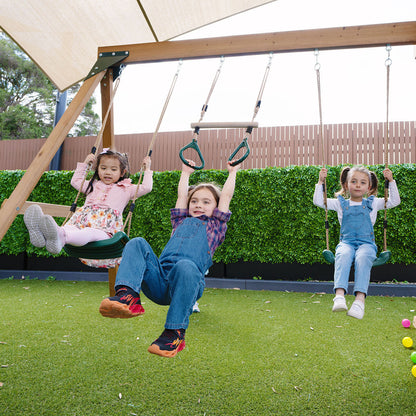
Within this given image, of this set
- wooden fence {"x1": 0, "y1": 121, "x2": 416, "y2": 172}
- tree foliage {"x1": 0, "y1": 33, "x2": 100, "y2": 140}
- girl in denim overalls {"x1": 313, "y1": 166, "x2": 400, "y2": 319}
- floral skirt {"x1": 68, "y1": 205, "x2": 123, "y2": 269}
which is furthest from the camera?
tree foliage {"x1": 0, "y1": 33, "x2": 100, "y2": 140}

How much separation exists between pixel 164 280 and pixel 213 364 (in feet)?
2.71

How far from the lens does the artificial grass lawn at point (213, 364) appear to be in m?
1.96

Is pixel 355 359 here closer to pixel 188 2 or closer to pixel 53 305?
pixel 53 305

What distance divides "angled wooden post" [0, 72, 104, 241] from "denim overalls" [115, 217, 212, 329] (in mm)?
1006

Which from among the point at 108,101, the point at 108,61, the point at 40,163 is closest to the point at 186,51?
the point at 108,61

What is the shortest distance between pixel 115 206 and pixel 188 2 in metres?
2.25

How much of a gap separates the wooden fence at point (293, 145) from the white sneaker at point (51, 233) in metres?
6.86

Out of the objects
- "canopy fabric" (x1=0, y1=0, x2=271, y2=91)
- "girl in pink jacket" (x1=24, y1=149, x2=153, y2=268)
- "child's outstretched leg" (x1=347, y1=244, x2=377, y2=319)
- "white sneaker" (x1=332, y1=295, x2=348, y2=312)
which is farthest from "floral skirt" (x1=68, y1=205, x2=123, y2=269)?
"canopy fabric" (x1=0, y1=0, x2=271, y2=91)

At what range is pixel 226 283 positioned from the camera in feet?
17.6

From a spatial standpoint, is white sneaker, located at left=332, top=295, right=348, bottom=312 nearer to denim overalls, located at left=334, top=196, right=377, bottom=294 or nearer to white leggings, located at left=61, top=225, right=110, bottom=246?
denim overalls, located at left=334, top=196, right=377, bottom=294

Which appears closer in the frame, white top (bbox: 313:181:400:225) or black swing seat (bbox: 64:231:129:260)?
black swing seat (bbox: 64:231:129:260)

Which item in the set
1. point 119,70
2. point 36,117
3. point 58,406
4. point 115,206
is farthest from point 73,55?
point 36,117

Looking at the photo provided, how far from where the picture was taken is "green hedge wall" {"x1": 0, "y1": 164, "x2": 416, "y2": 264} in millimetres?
5109

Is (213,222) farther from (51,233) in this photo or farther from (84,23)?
(84,23)
